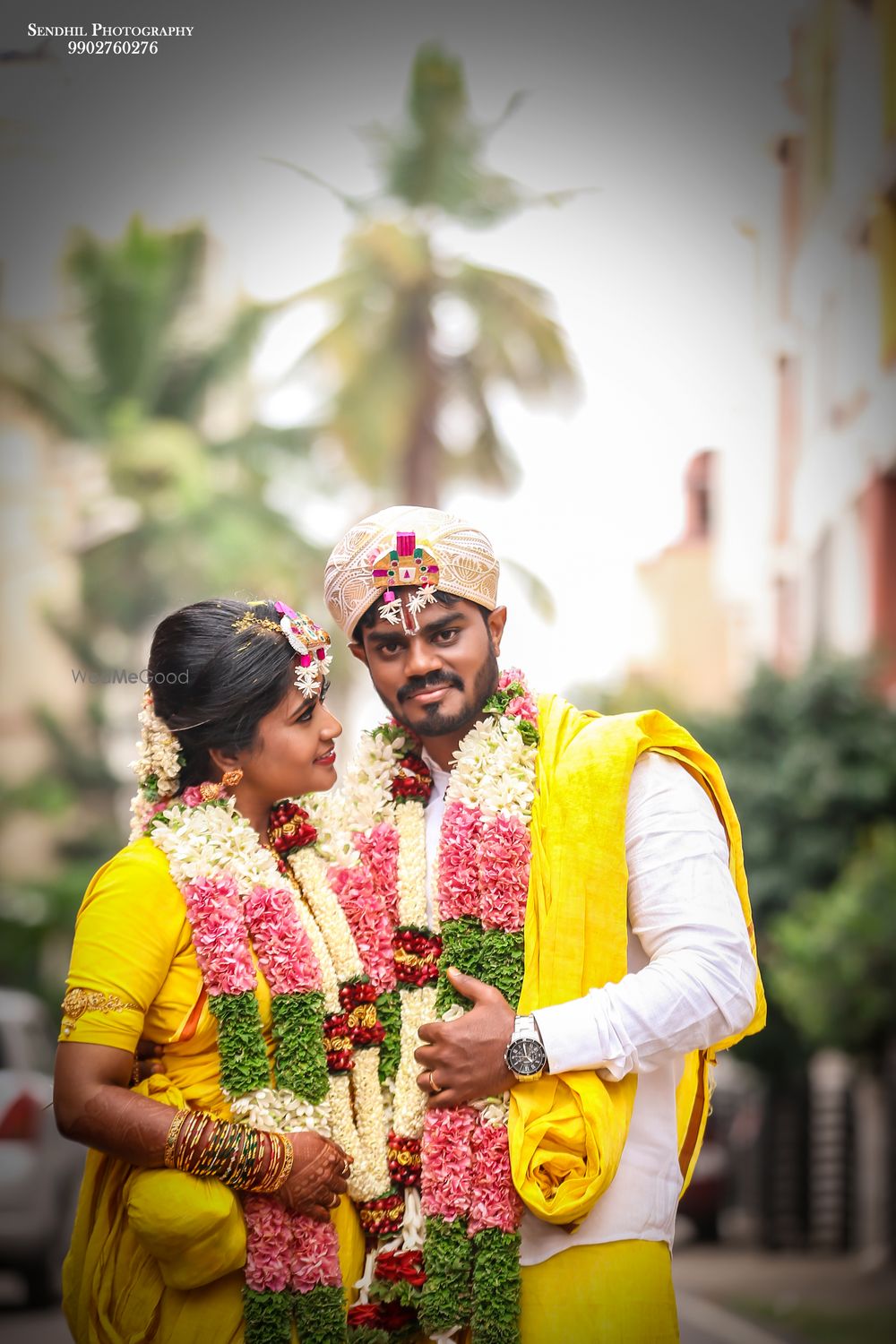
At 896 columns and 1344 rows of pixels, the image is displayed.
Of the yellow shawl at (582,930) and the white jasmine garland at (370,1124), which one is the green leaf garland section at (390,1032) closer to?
the white jasmine garland at (370,1124)

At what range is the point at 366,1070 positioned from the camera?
3.32 meters

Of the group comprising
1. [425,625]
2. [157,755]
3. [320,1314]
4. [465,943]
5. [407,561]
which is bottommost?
[320,1314]

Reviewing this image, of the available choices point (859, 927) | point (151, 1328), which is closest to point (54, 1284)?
point (859, 927)

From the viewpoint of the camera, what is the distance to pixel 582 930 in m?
3.22

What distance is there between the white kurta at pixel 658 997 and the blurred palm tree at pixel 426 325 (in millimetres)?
17671

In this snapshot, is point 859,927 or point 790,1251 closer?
point 859,927

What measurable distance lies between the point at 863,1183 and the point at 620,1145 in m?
14.9

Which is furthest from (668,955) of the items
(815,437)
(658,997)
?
(815,437)

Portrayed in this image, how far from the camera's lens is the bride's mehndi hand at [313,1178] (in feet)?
10.3

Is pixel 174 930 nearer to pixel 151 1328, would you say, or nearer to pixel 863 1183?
pixel 151 1328

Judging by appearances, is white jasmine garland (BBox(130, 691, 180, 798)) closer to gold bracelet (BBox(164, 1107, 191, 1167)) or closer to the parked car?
gold bracelet (BBox(164, 1107, 191, 1167))

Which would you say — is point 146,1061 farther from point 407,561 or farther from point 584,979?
point 407,561

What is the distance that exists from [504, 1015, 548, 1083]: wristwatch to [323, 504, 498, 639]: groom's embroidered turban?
971 millimetres

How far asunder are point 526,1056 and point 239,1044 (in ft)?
1.89
